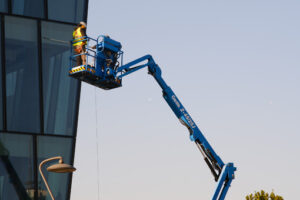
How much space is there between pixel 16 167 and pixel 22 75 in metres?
3.87

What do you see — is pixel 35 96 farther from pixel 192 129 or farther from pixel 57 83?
pixel 192 129

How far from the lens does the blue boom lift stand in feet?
53.5

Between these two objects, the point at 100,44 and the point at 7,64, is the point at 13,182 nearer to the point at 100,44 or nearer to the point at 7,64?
the point at 7,64

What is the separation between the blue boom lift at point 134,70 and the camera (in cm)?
1630

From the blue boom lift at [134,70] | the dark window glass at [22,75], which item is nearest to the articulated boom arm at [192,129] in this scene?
the blue boom lift at [134,70]

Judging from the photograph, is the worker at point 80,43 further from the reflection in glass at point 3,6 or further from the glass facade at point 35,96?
the reflection in glass at point 3,6

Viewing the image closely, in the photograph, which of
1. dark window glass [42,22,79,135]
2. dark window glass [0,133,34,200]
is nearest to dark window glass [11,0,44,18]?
dark window glass [42,22,79,135]

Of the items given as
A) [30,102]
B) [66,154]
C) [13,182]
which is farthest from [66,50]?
[13,182]

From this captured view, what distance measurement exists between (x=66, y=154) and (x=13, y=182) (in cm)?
249

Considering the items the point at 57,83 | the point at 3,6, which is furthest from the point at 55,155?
the point at 3,6

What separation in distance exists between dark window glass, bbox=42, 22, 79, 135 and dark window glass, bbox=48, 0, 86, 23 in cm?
39

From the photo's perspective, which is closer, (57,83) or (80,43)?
(80,43)

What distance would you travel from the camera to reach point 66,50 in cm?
2089

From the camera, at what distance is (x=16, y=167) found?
1894 centimetres
